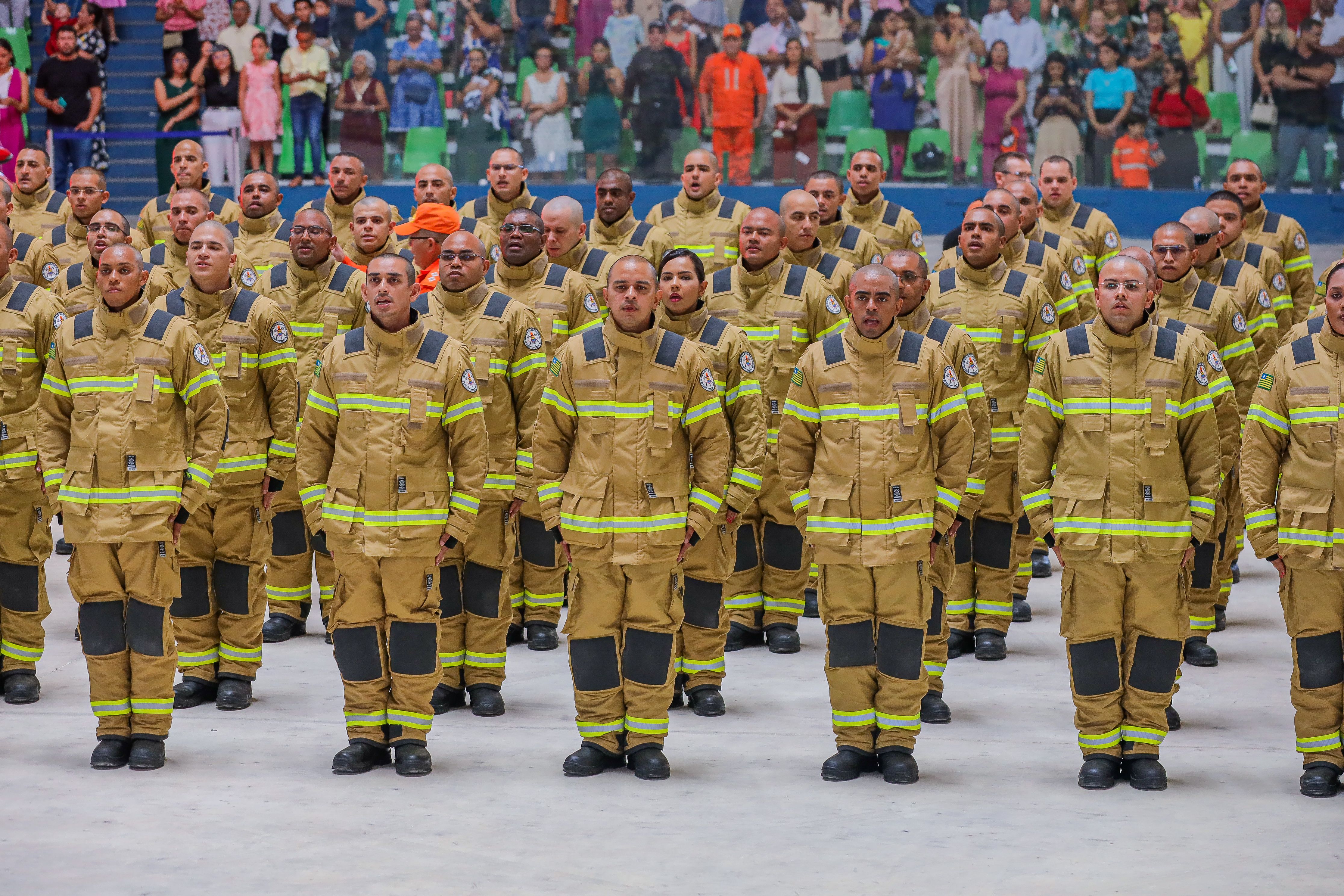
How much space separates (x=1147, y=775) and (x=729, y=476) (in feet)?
7.14

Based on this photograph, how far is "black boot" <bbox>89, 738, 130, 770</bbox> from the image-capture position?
23.7ft

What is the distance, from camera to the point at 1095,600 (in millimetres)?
7027

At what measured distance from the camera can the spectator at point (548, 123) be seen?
18.7 m

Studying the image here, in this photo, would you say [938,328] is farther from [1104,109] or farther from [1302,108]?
[1302,108]

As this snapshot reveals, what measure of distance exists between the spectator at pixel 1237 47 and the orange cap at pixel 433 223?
36.6 feet

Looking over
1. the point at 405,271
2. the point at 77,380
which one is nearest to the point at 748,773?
the point at 405,271

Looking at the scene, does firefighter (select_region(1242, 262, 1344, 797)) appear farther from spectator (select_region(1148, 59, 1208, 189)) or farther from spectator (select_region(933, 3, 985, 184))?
spectator (select_region(933, 3, 985, 184))

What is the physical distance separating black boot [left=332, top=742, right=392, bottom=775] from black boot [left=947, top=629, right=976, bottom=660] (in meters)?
3.37

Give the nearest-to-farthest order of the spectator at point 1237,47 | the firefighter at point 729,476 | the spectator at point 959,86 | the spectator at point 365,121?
the firefighter at point 729,476, the spectator at point 1237,47, the spectator at point 959,86, the spectator at point 365,121

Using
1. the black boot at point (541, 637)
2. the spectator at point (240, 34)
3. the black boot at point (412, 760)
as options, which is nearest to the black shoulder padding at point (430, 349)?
the black boot at point (412, 760)

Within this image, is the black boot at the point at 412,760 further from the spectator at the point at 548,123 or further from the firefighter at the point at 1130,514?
the spectator at the point at 548,123

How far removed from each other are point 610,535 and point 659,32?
1283cm

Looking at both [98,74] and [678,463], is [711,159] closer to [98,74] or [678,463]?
[678,463]

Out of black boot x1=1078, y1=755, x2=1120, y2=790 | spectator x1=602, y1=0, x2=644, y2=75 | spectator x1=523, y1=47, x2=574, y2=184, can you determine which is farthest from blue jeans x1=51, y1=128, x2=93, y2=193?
black boot x1=1078, y1=755, x2=1120, y2=790
